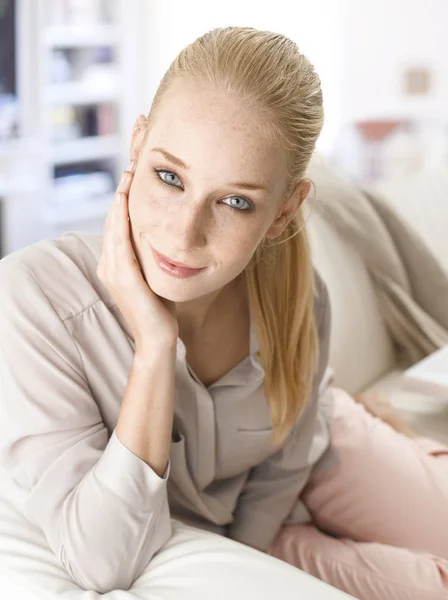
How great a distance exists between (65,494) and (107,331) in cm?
22

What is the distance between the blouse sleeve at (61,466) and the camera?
98cm

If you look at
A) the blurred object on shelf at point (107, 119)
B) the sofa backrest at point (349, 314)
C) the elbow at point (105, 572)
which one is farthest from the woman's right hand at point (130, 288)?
the blurred object on shelf at point (107, 119)

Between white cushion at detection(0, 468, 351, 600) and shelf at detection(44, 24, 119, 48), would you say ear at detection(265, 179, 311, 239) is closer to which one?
white cushion at detection(0, 468, 351, 600)

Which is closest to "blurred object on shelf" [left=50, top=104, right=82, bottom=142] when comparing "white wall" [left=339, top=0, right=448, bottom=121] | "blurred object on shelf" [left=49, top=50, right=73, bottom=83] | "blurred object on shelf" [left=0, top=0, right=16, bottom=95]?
"blurred object on shelf" [left=49, top=50, right=73, bottom=83]

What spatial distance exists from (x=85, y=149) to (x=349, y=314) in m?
3.21

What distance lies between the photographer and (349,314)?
6.56 ft

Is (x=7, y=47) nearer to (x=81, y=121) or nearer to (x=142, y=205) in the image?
(x=81, y=121)

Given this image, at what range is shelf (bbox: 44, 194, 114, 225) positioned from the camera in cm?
455

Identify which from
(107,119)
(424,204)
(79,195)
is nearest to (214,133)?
(424,204)

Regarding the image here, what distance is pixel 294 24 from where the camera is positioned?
5.41m

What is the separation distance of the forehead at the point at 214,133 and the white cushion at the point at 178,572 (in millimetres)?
452

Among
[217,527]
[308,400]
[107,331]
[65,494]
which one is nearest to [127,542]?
[65,494]

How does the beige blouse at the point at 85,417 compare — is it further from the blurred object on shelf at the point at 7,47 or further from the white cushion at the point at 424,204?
the blurred object on shelf at the point at 7,47

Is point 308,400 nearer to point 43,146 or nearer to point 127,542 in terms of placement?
point 127,542
